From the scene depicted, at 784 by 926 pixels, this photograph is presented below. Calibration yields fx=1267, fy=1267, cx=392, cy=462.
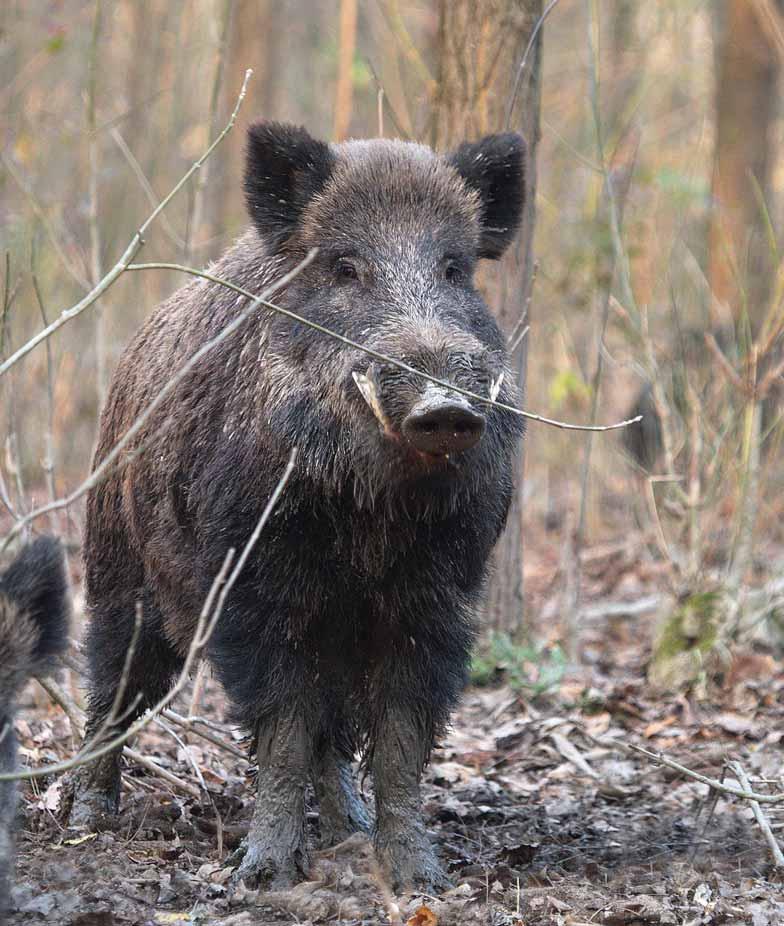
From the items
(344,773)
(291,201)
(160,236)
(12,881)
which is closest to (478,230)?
(291,201)

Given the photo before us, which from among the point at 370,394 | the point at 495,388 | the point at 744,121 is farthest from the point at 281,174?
the point at 744,121

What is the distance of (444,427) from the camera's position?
3.53m

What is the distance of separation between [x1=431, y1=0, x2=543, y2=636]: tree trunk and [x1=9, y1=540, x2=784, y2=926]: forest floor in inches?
50.5

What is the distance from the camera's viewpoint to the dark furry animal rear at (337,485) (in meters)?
4.11

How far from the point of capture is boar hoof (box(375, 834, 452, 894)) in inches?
166

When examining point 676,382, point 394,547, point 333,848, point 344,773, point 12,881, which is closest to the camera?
point 12,881

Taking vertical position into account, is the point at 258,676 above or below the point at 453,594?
below

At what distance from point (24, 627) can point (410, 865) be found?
170cm

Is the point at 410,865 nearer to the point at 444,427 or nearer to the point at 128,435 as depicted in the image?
the point at 444,427

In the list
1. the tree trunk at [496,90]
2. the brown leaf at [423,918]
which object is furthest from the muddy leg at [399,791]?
the tree trunk at [496,90]

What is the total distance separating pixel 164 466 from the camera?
15.6ft

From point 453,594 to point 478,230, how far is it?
4.46 ft

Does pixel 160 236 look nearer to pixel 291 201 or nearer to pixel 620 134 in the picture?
pixel 620 134

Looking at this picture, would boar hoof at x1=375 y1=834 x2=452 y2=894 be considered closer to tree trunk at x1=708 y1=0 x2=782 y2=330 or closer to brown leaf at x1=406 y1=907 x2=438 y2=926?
brown leaf at x1=406 y1=907 x2=438 y2=926
